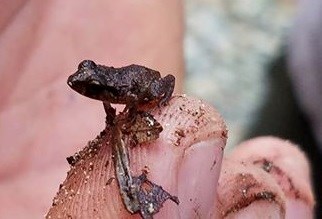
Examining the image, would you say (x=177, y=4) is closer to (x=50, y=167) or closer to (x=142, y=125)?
(x=50, y=167)

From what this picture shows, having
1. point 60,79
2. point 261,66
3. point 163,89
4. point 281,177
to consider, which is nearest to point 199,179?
point 163,89

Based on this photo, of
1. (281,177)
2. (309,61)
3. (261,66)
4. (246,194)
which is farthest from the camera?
(261,66)

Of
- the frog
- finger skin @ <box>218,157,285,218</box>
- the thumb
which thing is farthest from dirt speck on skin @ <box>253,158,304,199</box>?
the frog

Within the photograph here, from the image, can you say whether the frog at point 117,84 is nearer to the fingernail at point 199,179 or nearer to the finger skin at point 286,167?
the fingernail at point 199,179

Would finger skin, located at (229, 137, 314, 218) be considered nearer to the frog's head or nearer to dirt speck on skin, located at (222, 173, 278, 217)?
dirt speck on skin, located at (222, 173, 278, 217)

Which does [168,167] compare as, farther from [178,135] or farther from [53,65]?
[53,65]

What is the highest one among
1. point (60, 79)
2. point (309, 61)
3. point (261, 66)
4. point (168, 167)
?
point (261, 66)

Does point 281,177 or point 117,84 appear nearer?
point 117,84
